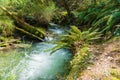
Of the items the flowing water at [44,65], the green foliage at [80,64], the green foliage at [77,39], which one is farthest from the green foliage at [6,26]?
the green foliage at [80,64]

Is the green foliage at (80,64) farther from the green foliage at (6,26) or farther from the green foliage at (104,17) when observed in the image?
the green foliage at (6,26)

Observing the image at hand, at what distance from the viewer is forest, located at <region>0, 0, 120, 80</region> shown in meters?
6.00

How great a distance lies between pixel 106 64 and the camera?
6512 millimetres

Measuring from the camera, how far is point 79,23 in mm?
16000

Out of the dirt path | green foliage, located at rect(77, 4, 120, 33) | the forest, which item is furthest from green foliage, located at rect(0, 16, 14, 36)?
the dirt path

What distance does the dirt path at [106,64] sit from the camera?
19.0ft

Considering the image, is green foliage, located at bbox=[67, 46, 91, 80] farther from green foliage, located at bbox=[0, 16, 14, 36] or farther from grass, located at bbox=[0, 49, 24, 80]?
green foliage, located at bbox=[0, 16, 14, 36]

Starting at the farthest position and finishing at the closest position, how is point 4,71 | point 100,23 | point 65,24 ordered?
point 65,24
point 100,23
point 4,71

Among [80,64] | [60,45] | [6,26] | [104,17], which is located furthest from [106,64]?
[6,26]

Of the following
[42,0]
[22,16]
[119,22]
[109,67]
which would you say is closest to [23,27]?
[22,16]

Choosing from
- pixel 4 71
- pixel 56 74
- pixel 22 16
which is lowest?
pixel 56 74

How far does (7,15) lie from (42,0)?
3.26 m

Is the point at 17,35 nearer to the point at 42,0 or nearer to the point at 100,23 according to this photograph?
the point at 42,0

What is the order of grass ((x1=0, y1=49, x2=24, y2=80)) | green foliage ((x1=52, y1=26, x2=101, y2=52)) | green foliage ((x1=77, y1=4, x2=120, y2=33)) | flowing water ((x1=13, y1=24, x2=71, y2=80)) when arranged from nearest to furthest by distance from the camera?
grass ((x1=0, y1=49, x2=24, y2=80)) < flowing water ((x1=13, y1=24, x2=71, y2=80)) < green foliage ((x1=52, y1=26, x2=101, y2=52)) < green foliage ((x1=77, y1=4, x2=120, y2=33))
